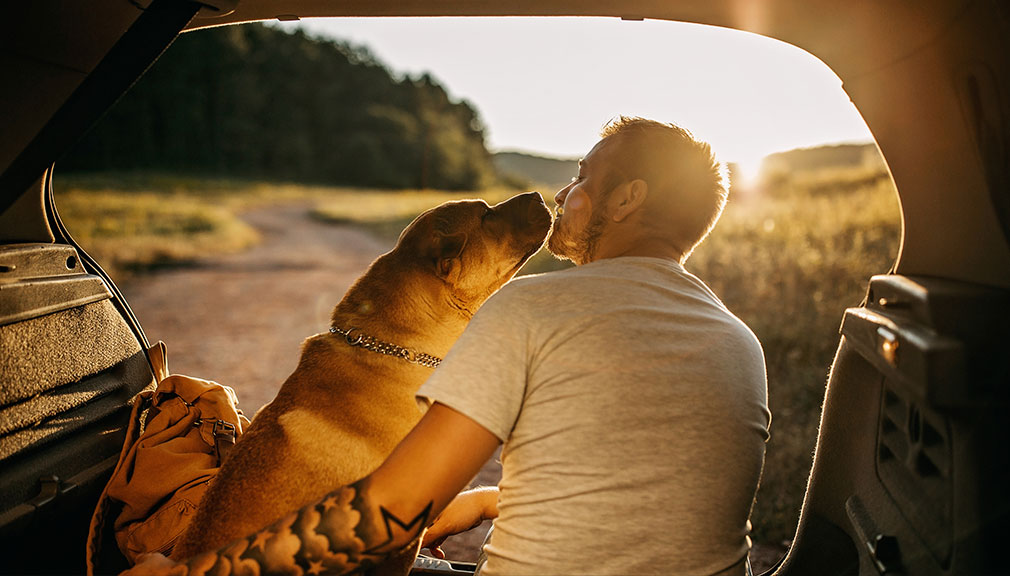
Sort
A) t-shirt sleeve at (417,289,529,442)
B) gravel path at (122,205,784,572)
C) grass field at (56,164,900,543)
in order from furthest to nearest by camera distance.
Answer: gravel path at (122,205,784,572)
grass field at (56,164,900,543)
t-shirt sleeve at (417,289,529,442)

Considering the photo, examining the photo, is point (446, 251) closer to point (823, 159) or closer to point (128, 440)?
point (128, 440)

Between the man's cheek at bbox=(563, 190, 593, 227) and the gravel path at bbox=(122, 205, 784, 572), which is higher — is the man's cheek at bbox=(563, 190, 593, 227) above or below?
above

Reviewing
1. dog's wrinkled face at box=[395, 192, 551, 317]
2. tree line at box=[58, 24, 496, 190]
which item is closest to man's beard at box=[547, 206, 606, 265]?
dog's wrinkled face at box=[395, 192, 551, 317]

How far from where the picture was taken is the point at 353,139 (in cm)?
5484

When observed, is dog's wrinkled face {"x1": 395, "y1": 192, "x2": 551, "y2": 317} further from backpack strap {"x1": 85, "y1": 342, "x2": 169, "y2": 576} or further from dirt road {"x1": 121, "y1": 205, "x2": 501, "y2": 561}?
dirt road {"x1": 121, "y1": 205, "x2": 501, "y2": 561}


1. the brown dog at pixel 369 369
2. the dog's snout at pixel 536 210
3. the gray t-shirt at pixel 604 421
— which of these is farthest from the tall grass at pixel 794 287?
the gray t-shirt at pixel 604 421

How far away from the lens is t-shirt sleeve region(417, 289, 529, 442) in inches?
50.8

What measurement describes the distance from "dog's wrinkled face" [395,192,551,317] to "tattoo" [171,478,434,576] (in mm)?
1106

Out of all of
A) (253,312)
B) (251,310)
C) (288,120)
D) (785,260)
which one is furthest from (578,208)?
(288,120)

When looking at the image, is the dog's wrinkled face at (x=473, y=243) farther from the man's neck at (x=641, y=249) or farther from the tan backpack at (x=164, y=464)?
the tan backpack at (x=164, y=464)

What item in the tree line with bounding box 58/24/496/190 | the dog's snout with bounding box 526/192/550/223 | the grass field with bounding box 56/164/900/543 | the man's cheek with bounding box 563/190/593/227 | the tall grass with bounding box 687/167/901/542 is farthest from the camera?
the tree line with bounding box 58/24/496/190

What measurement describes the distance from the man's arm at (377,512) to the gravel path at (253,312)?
2.37 metres

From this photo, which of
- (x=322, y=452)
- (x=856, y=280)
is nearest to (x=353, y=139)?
(x=856, y=280)

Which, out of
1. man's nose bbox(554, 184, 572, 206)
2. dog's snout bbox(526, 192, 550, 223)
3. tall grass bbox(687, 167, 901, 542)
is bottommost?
tall grass bbox(687, 167, 901, 542)
